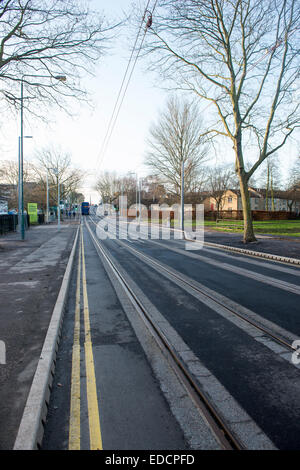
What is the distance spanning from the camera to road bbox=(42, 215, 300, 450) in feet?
9.43

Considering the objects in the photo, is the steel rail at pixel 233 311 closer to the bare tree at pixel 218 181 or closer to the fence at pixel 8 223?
the fence at pixel 8 223

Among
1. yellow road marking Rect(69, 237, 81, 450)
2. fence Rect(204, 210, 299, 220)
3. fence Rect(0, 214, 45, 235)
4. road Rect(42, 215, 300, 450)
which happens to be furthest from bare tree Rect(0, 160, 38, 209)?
yellow road marking Rect(69, 237, 81, 450)

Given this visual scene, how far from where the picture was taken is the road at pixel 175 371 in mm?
2873

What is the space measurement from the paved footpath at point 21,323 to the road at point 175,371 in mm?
355

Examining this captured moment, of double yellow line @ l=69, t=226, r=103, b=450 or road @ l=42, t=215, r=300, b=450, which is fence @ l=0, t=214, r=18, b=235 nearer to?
road @ l=42, t=215, r=300, b=450

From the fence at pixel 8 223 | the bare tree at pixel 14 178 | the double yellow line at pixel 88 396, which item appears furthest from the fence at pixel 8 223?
the bare tree at pixel 14 178

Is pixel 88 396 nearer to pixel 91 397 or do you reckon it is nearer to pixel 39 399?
pixel 91 397

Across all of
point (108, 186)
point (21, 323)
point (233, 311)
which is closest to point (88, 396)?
point (21, 323)

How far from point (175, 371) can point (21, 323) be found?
3.16 meters

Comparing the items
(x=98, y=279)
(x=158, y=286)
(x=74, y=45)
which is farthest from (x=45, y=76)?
(x=158, y=286)

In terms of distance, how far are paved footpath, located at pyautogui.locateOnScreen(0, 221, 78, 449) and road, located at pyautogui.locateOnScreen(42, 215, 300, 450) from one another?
36 cm

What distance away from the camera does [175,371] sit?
13.0 feet
